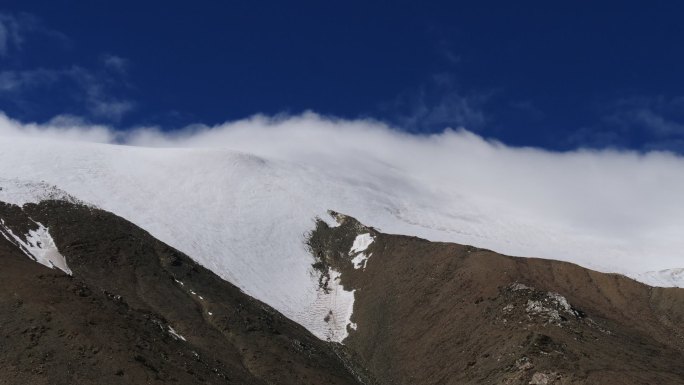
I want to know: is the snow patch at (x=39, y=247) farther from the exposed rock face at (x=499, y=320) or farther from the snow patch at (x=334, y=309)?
the exposed rock face at (x=499, y=320)

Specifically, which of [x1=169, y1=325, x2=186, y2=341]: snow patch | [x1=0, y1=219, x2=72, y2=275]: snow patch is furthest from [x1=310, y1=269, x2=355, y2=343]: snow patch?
[x1=0, y1=219, x2=72, y2=275]: snow patch

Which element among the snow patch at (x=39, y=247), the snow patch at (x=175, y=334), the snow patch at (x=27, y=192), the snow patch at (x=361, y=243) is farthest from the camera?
the snow patch at (x=361, y=243)

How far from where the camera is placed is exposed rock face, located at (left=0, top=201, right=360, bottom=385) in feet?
111

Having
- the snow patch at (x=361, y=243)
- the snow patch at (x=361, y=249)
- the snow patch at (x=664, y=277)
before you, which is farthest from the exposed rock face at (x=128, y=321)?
the snow patch at (x=664, y=277)

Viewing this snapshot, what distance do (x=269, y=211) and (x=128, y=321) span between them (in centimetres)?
4636

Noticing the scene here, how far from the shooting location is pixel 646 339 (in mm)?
51500

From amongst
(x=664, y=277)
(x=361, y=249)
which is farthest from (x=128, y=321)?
(x=664, y=277)

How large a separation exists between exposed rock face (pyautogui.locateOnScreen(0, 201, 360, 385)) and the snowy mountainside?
22.4 ft

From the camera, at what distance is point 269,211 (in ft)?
279

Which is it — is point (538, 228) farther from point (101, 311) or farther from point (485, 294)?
point (101, 311)

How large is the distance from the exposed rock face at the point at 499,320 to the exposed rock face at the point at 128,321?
18.7 feet

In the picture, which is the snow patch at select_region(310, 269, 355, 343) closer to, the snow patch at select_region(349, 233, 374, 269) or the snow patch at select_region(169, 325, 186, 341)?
the snow patch at select_region(349, 233, 374, 269)

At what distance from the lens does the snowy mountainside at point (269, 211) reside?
2643 inches

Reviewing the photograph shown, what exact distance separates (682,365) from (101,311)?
37504 millimetres
